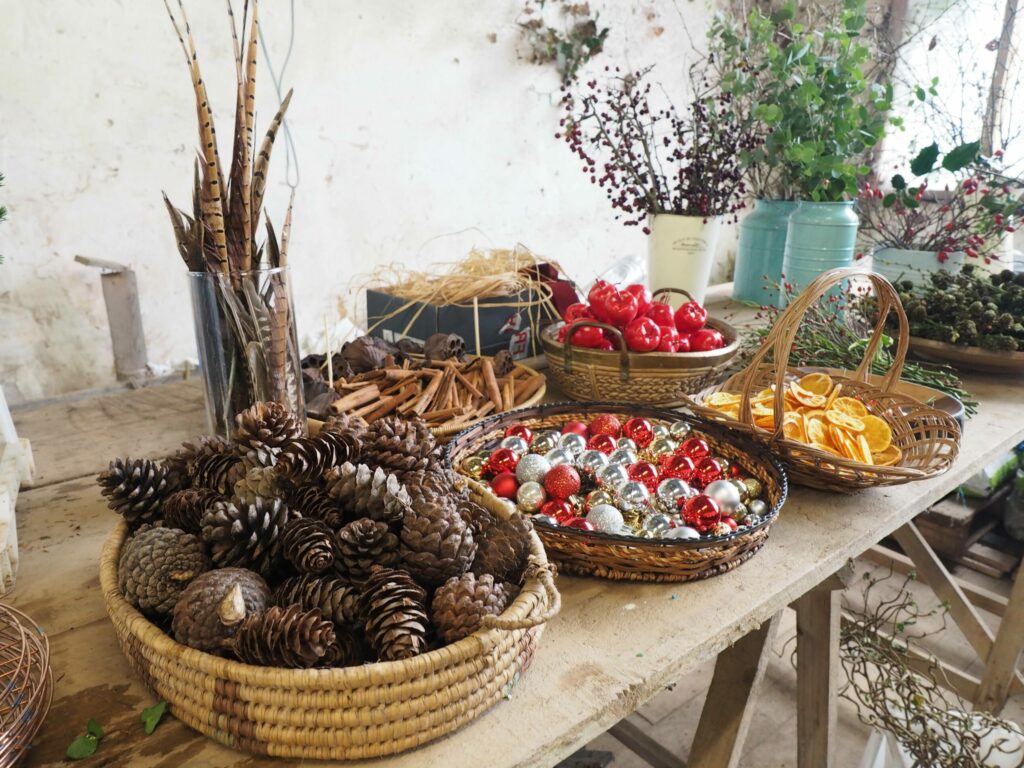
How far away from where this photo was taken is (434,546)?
62cm

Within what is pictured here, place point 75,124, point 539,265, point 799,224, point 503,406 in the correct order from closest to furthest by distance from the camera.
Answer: point 503,406 < point 539,265 < point 799,224 < point 75,124

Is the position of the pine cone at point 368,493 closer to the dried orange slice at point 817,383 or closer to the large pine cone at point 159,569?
the large pine cone at point 159,569

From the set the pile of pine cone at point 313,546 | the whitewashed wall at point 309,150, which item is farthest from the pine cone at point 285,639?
the whitewashed wall at point 309,150

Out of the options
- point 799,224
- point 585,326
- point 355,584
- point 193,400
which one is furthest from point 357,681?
point 799,224

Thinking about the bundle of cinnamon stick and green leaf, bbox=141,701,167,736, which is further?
the bundle of cinnamon stick

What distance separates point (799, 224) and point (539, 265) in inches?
26.9

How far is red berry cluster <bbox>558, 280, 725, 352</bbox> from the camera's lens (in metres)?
1.31

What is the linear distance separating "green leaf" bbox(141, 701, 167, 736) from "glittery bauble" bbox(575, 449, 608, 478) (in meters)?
0.57

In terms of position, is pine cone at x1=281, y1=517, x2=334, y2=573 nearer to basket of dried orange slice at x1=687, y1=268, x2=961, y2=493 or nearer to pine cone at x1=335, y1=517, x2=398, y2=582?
pine cone at x1=335, y1=517, x2=398, y2=582

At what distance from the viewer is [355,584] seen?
0.63m

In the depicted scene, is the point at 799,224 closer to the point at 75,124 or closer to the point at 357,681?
the point at 357,681

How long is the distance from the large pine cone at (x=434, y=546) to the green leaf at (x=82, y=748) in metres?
0.28

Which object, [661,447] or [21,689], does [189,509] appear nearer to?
[21,689]

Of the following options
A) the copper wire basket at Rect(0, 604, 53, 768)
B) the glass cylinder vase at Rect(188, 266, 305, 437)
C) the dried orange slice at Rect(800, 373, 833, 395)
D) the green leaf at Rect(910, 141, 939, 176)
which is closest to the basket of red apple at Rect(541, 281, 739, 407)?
the dried orange slice at Rect(800, 373, 833, 395)
